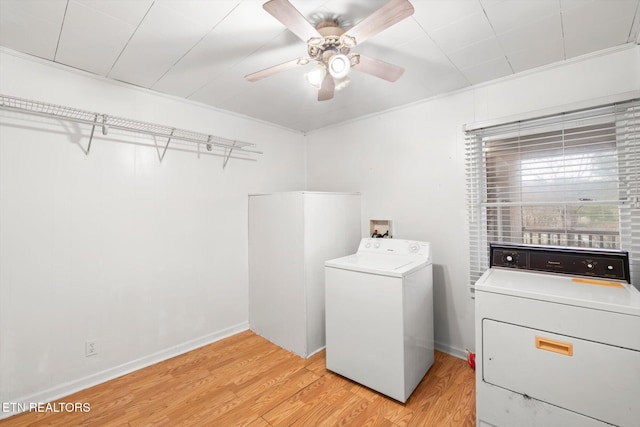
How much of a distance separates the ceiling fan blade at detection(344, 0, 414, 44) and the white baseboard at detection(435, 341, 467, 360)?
8.03 ft

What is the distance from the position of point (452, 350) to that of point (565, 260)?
3.94ft

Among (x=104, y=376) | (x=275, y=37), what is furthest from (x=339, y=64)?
(x=104, y=376)

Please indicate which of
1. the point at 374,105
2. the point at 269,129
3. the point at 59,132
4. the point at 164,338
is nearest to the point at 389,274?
the point at 374,105

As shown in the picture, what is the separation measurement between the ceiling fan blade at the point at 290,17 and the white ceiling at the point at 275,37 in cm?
17

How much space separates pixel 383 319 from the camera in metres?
1.90

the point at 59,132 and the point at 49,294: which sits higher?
the point at 59,132

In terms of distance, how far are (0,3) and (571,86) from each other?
10.8ft

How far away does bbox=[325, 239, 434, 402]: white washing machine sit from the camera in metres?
1.85

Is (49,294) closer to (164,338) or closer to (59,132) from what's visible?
(164,338)

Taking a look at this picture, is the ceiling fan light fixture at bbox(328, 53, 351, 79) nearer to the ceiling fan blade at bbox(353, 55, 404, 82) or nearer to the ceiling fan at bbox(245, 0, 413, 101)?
the ceiling fan at bbox(245, 0, 413, 101)

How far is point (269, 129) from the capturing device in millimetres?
3238

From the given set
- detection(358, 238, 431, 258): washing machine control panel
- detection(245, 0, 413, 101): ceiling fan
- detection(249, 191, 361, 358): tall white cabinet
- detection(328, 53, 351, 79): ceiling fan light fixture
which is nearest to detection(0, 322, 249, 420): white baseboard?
detection(249, 191, 361, 358): tall white cabinet

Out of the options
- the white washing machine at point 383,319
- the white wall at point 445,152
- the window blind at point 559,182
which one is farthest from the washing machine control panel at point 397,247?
the window blind at point 559,182

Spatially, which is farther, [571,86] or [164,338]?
[164,338]
